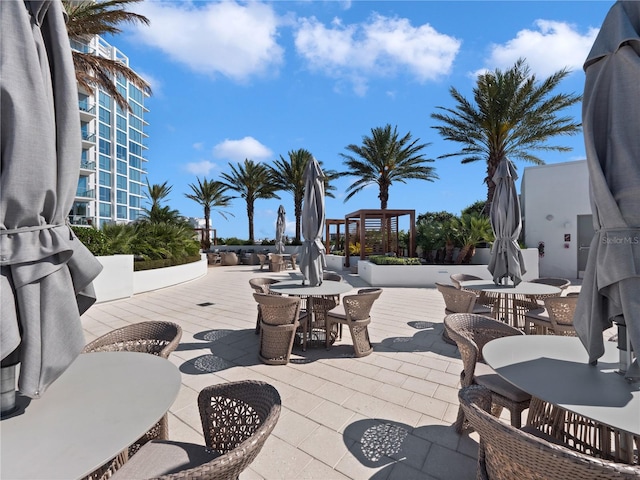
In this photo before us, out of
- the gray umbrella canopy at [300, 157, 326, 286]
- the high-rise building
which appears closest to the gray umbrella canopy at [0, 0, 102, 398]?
the gray umbrella canopy at [300, 157, 326, 286]

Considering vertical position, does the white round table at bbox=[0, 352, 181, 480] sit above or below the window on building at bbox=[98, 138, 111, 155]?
below

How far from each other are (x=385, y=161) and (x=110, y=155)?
3786 centimetres

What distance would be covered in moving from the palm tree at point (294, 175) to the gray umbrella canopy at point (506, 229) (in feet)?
49.1

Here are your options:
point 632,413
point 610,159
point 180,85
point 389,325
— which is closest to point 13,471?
point 632,413

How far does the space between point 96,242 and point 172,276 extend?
264cm

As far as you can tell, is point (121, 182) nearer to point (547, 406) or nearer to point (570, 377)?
point (547, 406)

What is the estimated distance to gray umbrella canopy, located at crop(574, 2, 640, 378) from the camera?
1532mm

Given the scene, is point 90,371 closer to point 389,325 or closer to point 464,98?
point 389,325

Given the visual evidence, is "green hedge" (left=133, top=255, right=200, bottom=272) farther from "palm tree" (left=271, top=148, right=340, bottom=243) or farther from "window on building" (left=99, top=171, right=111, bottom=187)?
"window on building" (left=99, top=171, right=111, bottom=187)

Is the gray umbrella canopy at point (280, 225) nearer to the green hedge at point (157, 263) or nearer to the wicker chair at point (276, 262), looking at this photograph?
the wicker chair at point (276, 262)

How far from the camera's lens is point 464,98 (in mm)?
13102

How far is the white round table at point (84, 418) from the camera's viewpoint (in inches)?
38.7

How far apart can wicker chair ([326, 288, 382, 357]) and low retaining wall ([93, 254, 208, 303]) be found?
5.73m

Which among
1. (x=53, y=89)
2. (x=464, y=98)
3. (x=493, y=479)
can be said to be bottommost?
(x=493, y=479)
